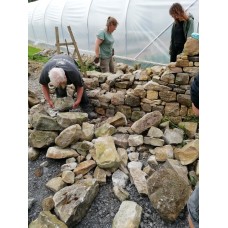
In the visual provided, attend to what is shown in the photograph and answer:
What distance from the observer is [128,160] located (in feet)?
11.2

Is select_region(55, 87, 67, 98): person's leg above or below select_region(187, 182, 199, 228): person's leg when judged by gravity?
above

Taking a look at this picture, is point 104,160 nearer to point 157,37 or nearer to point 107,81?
point 107,81

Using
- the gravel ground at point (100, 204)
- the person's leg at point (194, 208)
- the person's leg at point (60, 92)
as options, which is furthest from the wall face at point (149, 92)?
the person's leg at point (194, 208)

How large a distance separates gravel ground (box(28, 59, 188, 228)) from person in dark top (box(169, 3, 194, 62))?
2.74 m

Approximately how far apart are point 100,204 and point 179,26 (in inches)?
127

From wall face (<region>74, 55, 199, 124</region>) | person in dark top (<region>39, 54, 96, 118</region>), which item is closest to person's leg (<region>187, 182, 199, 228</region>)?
wall face (<region>74, 55, 199, 124</region>)

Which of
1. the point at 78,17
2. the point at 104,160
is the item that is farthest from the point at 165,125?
the point at 78,17

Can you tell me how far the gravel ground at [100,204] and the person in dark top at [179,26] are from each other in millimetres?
2742

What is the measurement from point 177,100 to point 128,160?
1.32 m

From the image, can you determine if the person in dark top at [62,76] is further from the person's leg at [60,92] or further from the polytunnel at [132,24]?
the polytunnel at [132,24]

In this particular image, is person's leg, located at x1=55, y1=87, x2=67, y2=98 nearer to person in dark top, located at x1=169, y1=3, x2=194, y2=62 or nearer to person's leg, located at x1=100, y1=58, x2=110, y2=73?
person's leg, located at x1=100, y1=58, x2=110, y2=73

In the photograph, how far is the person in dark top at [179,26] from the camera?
403cm

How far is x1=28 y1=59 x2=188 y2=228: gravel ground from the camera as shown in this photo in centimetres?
266

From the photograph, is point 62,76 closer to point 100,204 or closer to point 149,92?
point 149,92
